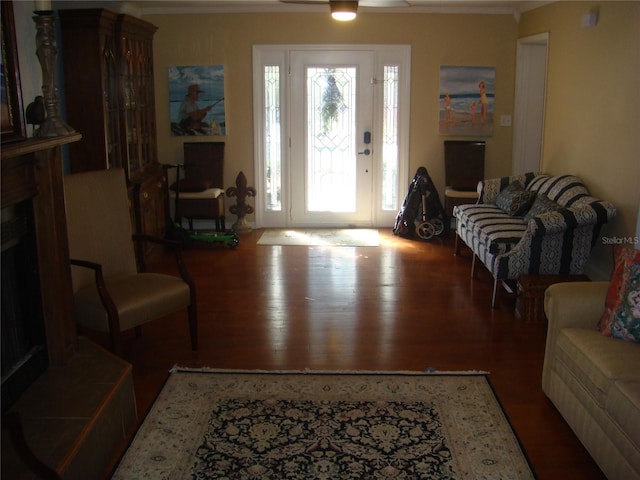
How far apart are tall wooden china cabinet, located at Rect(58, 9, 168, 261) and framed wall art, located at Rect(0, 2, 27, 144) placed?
2.47 metres

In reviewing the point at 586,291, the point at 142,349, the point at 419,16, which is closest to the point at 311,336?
the point at 142,349

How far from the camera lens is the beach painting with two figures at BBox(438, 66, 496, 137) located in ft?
24.2

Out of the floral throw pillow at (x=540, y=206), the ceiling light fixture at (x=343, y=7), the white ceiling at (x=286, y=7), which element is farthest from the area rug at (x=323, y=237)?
the ceiling light fixture at (x=343, y=7)

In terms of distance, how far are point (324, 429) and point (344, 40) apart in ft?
16.9

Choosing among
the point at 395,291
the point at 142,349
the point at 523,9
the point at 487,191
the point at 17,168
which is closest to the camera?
the point at 17,168

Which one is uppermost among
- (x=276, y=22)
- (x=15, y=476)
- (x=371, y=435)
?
(x=276, y=22)

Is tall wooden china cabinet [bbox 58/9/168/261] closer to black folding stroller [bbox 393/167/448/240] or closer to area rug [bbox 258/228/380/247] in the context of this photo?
area rug [bbox 258/228/380/247]

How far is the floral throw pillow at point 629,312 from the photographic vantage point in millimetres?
3006

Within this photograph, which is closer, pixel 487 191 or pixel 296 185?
pixel 487 191

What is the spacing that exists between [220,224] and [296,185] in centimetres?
100

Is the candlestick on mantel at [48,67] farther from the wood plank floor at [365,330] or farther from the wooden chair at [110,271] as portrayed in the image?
the wood plank floor at [365,330]

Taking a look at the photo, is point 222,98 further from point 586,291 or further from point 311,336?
point 586,291

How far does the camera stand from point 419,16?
7293 millimetres

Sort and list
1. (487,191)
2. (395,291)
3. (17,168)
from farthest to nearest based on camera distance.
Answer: (487,191) → (395,291) → (17,168)
